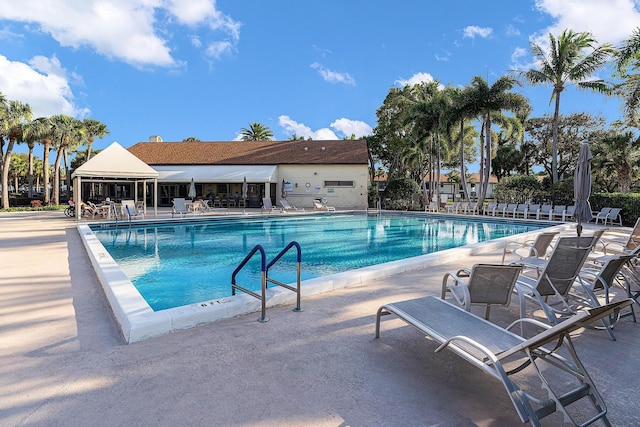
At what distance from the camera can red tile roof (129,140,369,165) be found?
110ft

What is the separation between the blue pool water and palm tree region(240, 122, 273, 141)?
129 feet

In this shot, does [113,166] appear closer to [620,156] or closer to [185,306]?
[185,306]

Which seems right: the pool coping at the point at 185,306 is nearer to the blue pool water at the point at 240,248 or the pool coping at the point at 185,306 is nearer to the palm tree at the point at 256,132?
the blue pool water at the point at 240,248

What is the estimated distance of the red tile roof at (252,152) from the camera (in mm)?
33562

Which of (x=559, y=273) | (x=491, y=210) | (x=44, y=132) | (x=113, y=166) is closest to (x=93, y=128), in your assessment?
(x=44, y=132)

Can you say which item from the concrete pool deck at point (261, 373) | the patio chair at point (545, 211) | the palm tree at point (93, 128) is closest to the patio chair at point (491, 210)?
the patio chair at point (545, 211)

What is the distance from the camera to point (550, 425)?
2.67 meters

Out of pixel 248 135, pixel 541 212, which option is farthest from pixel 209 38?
pixel 248 135

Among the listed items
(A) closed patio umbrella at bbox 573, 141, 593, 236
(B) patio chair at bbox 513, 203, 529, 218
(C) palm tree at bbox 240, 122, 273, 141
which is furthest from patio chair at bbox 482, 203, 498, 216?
(C) palm tree at bbox 240, 122, 273, 141

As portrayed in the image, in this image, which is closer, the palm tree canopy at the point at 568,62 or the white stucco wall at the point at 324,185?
the palm tree canopy at the point at 568,62

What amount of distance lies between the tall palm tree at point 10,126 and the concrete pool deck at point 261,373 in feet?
101

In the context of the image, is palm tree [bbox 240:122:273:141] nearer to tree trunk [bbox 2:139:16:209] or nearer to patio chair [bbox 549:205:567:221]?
tree trunk [bbox 2:139:16:209]

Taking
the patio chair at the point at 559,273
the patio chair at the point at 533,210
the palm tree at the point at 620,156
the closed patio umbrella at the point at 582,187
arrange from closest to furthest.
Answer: the patio chair at the point at 559,273 → the closed patio umbrella at the point at 582,187 → the patio chair at the point at 533,210 → the palm tree at the point at 620,156

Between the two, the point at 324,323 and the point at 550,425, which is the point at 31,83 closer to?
the point at 324,323
